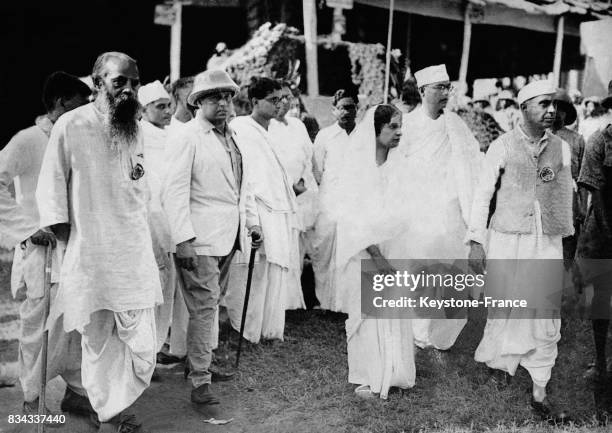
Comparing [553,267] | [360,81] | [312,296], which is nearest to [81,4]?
[360,81]

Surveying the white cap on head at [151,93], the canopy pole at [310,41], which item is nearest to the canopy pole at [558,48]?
the canopy pole at [310,41]

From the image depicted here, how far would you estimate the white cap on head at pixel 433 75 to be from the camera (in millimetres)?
5781

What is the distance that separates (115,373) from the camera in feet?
13.0

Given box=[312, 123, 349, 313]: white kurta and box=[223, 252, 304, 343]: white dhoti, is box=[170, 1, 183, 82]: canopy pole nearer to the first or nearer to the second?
box=[312, 123, 349, 313]: white kurta

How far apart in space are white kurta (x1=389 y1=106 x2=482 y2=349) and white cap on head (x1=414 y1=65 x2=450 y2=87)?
0.85 ft

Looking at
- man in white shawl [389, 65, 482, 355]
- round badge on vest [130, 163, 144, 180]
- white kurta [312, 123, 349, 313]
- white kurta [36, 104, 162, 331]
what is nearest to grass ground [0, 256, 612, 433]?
man in white shawl [389, 65, 482, 355]

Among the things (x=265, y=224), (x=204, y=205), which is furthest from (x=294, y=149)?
(x=204, y=205)

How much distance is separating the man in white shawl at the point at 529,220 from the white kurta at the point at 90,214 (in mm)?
2229

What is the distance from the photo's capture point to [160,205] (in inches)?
184

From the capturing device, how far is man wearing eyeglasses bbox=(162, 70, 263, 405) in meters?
4.54

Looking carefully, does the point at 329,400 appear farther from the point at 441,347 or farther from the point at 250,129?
the point at 250,129

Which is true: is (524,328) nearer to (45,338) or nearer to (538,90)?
(538,90)

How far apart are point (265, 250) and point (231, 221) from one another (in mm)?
1149

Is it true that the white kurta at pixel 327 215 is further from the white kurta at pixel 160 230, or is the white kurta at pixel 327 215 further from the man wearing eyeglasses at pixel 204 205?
the man wearing eyeglasses at pixel 204 205
